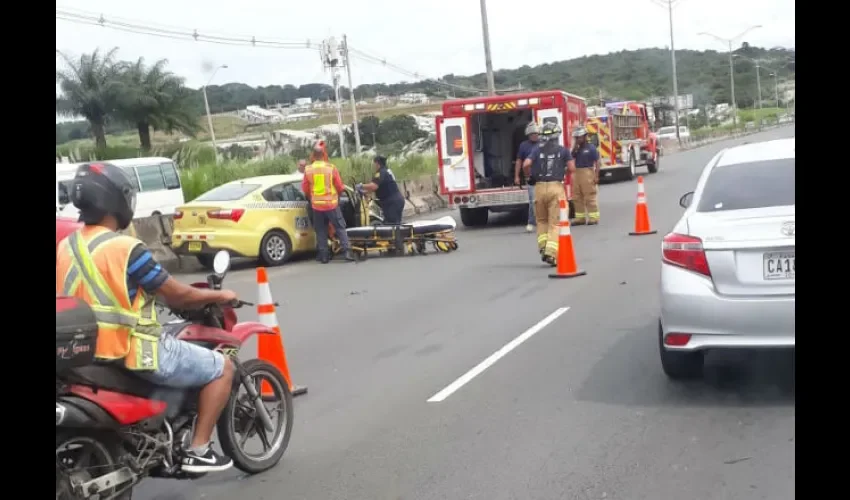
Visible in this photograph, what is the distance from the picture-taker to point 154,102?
1746 inches

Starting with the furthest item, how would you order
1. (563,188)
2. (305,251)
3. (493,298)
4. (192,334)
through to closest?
(305,251)
(563,188)
(493,298)
(192,334)

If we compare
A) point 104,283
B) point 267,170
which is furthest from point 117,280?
point 267,170

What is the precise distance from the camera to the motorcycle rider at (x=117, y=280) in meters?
Result: 4.67

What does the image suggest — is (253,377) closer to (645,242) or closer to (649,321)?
(649,321)

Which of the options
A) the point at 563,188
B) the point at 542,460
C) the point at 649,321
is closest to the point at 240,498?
the point at 542,460

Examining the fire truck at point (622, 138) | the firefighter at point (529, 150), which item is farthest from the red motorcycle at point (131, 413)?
the fire truck at point (622, 138)

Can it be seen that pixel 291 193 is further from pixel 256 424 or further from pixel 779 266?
pixel 779 266

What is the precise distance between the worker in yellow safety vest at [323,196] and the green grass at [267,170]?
18.3 feet

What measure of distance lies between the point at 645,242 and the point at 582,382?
28.9 ft

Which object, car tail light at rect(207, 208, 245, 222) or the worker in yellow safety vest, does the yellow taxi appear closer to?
car tail light at rect(207, 208, 245, 222)

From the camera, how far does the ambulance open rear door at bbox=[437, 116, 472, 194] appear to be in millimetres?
20750

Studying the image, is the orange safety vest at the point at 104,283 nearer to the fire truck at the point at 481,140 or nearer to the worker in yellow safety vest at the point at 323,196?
the worker in yellow safety vest at the point at 323,196
